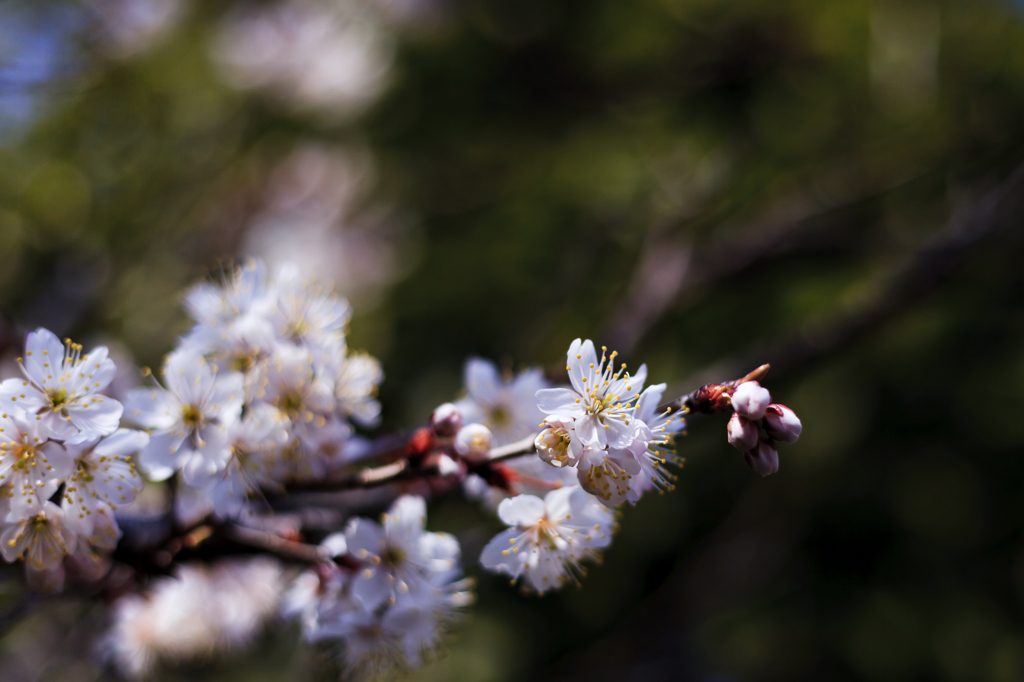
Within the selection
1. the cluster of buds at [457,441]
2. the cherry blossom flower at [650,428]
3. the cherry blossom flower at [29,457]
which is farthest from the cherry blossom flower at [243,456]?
the cherry blossom flower at [650,428]

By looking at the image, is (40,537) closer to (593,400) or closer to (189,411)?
(189,411)

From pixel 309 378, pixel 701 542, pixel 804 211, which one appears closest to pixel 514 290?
pixel 804 211

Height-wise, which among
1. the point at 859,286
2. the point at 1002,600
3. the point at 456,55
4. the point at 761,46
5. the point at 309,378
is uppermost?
the point at 456,55

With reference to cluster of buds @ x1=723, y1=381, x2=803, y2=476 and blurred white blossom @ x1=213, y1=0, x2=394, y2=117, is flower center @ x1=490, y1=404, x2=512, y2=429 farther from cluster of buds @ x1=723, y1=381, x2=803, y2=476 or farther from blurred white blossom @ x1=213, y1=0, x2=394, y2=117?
blurred white blossom @ x1=213, y1=0, x2=394, y2=117

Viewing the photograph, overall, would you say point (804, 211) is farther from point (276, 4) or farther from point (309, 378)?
point (276, 4)

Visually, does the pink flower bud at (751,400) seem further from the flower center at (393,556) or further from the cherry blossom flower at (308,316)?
the cherry blossom flower at (308,316)

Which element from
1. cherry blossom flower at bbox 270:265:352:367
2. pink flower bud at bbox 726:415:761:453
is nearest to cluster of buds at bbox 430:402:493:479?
cherry blossom flower at bbox 270:265:352:367
